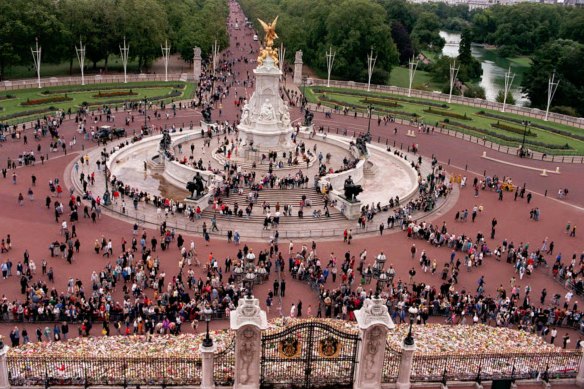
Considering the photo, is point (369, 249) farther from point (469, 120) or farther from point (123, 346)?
point (469, 120)

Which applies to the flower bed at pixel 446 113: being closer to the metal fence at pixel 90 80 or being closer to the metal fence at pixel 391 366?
the metal fence at pixel 90 80

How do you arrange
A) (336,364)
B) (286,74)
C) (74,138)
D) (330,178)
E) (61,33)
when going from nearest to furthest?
(336,364) → (330,178) → (74,138) → (61,33) → (286,74)

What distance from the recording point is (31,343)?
990 inches

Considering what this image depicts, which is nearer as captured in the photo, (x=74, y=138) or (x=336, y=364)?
(x=336, y=364)

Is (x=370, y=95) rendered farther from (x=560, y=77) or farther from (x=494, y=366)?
(x=494, y=366)

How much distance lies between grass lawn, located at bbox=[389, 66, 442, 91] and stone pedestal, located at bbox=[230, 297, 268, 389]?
84.9 m

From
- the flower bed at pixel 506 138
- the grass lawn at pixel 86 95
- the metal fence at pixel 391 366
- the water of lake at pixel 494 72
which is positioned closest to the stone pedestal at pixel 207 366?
the metal fence at pixel 391 366

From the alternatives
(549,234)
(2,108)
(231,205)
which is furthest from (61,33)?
(549,234)

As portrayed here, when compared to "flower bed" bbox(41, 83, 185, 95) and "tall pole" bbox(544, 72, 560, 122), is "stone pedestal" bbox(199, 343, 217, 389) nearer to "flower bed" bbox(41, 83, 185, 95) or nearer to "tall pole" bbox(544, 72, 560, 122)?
"flower bed" bbox(41, 83, 185, 95)

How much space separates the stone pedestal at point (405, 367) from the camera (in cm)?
2131

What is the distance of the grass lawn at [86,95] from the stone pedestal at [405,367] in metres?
54.3

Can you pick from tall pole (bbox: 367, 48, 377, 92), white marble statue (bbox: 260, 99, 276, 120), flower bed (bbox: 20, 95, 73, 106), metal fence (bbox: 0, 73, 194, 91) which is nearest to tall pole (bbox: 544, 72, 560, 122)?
tall pole (bbox: 367, 48, 377, 92)

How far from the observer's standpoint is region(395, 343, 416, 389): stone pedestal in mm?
21312

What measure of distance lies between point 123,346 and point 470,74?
94.2 meters
